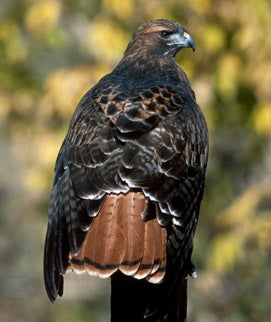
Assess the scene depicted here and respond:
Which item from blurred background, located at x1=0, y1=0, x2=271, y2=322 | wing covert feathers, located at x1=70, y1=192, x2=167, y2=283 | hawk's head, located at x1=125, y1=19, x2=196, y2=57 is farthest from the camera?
blurred background, located at x1=0, y1=0, x2=271, y2=322

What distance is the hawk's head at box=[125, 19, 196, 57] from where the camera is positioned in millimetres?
6574

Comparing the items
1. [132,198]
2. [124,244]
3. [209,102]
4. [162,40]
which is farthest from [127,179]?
[209,102]

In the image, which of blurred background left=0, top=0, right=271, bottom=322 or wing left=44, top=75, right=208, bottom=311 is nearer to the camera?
wing left=44, top=75, right=208, bottom=311

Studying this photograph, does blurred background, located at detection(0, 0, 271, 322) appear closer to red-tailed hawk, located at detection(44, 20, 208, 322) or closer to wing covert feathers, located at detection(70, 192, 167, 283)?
red-tailed hawk, located at detection(44, 20, 208, 322)

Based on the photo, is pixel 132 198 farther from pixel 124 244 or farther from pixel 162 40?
pixel 162 40

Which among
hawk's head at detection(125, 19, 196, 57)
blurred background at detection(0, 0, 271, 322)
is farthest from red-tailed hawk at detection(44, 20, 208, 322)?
blurred background at detection(0, 0, 271, 322)

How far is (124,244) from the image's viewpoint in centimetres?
512

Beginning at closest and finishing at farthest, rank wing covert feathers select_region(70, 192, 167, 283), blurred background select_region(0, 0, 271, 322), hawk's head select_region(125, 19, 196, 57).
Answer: wing covert feathers select_region(70, 192, 167, 283) → hawk's head select_region(125, 19, 196, 57) → blurred background select_region(0, 0, 271, 322)

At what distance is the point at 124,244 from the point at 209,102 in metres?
5.41

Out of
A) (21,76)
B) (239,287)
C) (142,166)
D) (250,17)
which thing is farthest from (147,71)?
(21,76)

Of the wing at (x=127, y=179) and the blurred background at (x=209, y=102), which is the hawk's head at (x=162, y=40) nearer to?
the wing at (x=127, y=179)

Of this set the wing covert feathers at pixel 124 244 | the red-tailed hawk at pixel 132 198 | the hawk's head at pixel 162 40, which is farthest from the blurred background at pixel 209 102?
the wing covert feathers at pixel 124 244

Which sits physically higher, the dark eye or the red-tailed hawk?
the dark eye

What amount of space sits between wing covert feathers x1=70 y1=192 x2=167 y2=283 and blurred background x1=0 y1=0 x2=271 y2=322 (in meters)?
4.41
